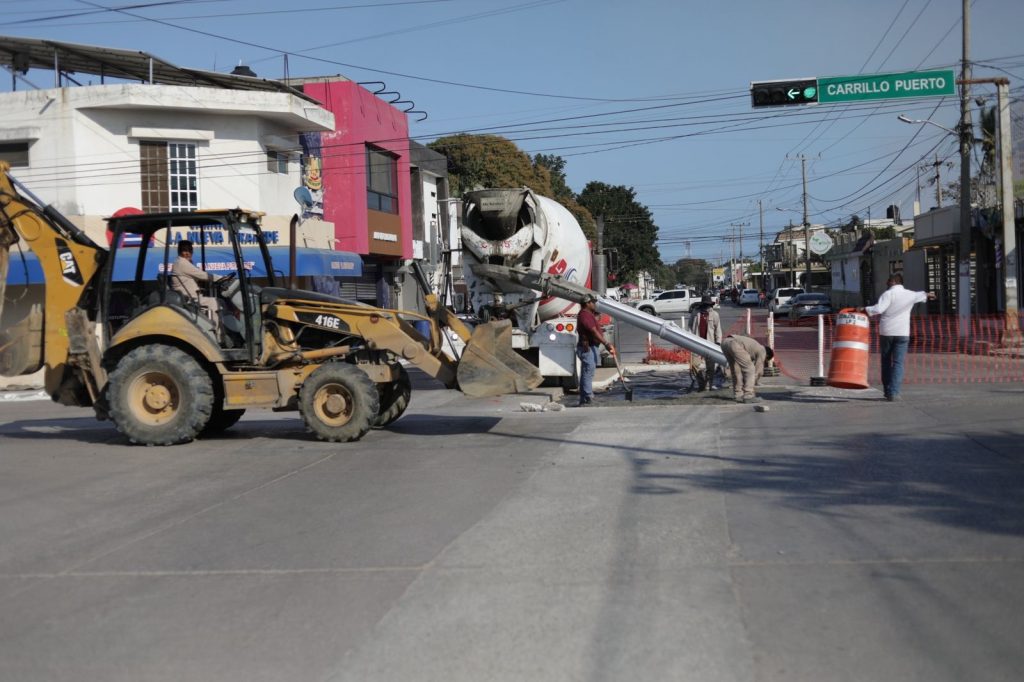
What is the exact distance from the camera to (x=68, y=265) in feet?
42.9

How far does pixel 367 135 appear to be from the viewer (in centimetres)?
3353

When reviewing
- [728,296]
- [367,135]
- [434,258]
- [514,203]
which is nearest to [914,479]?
[514,203]

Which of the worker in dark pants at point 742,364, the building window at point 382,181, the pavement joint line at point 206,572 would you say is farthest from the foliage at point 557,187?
the pavement joint line at point 206,572

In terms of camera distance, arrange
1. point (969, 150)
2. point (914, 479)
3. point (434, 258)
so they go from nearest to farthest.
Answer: point (914, 479) < point (434, 258) < point (969, 150)

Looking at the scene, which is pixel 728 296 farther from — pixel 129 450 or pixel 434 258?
pixel 129 450

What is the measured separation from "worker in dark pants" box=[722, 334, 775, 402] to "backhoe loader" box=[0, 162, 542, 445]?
3.82 meters

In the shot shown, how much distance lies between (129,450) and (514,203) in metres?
7.84

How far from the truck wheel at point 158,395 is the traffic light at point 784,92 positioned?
13673 mm

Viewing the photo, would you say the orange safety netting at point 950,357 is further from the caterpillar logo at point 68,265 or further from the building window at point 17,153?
the building window at point 17,153

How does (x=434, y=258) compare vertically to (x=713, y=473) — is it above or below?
above

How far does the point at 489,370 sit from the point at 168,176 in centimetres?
1750

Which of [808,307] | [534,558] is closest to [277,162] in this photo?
[534,558]

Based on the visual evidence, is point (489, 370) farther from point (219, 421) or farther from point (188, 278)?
point (219, 421)

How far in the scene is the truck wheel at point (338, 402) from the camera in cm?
1219
